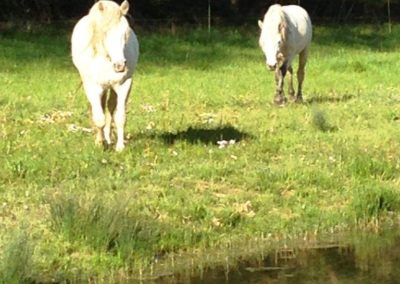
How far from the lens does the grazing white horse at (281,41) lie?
16.8m

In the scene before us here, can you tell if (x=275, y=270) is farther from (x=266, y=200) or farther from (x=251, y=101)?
(x=251, y=101)

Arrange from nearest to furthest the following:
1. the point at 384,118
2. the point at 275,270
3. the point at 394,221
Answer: the point at 275,270, the point at 394,221, the point at 384,118

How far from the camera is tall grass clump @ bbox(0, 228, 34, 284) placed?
24.5 ft

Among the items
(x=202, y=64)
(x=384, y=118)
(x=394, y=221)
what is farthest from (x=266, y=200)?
(x=202, y=64)

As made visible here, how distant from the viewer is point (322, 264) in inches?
343

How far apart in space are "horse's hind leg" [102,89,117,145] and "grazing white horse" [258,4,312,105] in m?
4.52

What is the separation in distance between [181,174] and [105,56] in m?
1.71

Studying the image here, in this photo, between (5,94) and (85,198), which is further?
(5,94)

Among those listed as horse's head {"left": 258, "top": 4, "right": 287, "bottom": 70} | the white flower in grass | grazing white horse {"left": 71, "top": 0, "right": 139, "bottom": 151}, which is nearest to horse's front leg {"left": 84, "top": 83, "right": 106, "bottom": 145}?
grazing white horse {"left": 71, "top": 0, "right": 139, "bottom": 151}

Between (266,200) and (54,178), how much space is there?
2.20 meters

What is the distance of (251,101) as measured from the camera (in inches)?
681

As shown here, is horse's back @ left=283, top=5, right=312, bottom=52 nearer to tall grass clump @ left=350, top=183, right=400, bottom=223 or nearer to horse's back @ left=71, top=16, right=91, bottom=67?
horse's back @ left=71, top=16, right=91, bottom=67

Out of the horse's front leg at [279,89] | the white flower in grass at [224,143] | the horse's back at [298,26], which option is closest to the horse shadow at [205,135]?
the white flower in grass at [224,143]

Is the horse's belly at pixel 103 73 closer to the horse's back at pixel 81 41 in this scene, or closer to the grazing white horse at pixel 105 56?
the grazing white horse at pixel 105 56
